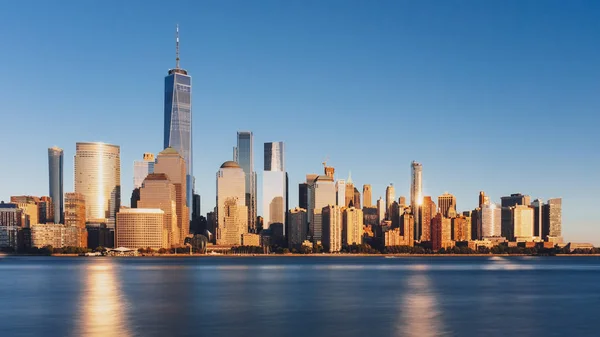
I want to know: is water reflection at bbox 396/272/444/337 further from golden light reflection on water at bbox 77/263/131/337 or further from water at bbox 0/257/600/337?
golden light reflection on water at bbox 77/263/131/337

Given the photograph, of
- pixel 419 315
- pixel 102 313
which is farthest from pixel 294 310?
pixel 102 313

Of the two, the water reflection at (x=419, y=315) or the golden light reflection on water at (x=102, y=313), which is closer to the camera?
the golden light reflection on water at (x=102, y=313)

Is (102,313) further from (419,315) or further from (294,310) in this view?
(419,315)

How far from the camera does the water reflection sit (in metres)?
68.2

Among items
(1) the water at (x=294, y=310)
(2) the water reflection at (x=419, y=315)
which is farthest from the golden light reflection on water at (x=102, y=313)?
(2) the water reflection at (x=419, y=315)

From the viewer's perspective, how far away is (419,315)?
81.1m

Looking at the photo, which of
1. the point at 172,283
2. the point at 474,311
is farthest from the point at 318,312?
the point at 172,283

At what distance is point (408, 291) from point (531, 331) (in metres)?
47.4

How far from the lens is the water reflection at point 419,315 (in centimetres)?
6819

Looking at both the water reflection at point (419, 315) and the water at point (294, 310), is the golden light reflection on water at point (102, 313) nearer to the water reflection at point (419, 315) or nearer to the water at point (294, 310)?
the water at point (294, 310)

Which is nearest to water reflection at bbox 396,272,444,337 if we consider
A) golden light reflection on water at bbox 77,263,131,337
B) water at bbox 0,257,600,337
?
water at bbox 0,257,600,337

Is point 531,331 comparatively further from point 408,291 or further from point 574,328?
point 408,291

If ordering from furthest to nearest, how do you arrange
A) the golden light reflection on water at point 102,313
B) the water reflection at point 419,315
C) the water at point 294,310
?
the water at point 294,310 < the water reflection at point 419,315 < the golden light reflection on water at point 102,313

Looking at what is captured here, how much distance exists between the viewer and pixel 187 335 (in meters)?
65.4
